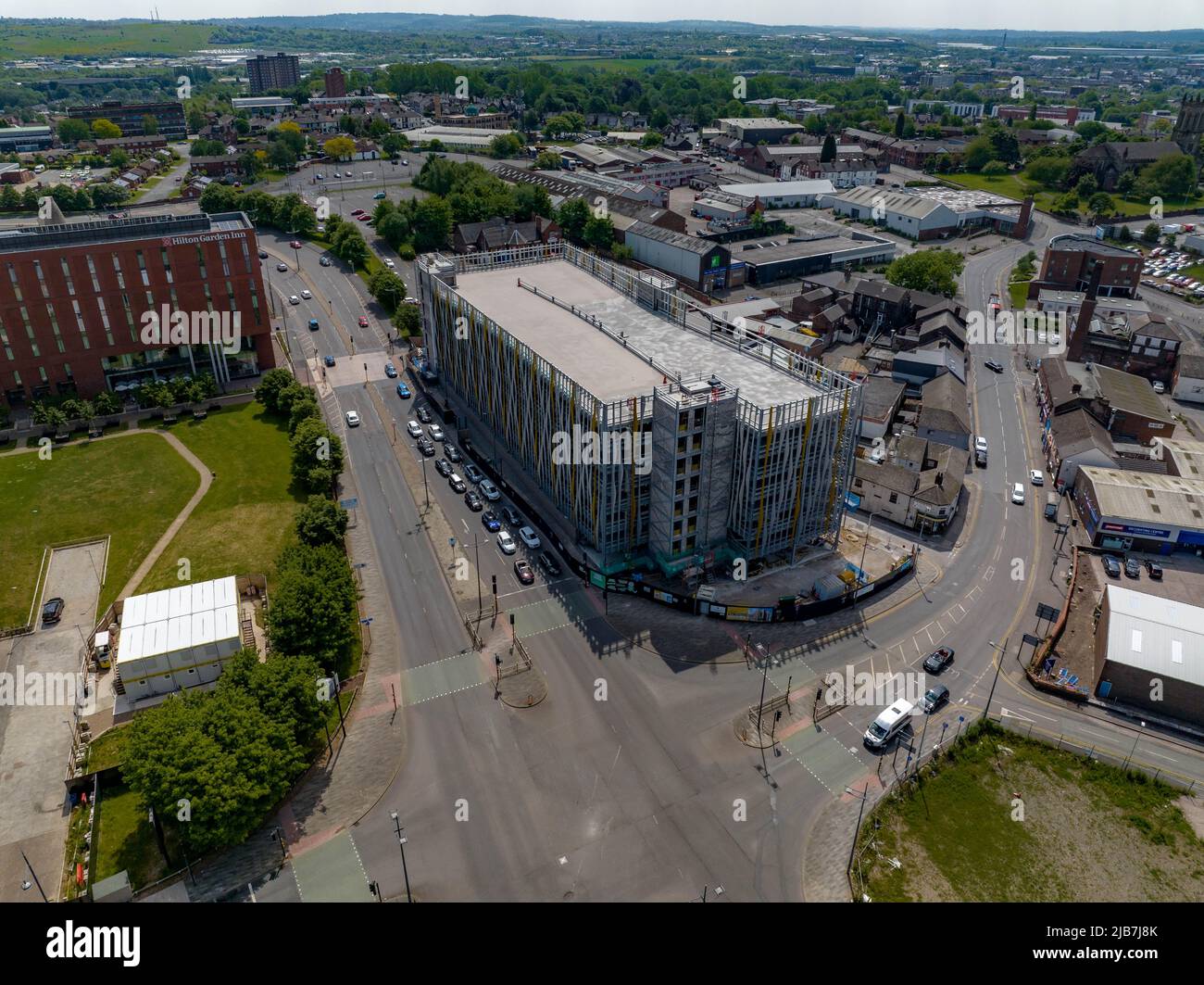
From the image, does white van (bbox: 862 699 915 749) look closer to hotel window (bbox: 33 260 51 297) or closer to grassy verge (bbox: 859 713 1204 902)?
grassy verge (bbox: 859 713 1204 902)

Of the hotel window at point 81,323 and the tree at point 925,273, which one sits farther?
the tree at point 925,273

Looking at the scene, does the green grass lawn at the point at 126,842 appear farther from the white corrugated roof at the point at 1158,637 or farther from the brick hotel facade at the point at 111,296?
the brick hotel facade at the point at 111,296

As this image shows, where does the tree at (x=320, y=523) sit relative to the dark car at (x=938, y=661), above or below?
above

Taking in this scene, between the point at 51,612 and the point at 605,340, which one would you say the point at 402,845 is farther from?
the point at 605,340

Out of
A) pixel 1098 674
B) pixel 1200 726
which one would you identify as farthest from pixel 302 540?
pixel 1200 726

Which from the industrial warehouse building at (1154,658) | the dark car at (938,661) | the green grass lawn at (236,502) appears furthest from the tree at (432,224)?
the industrial warehouse building at (1154,658)

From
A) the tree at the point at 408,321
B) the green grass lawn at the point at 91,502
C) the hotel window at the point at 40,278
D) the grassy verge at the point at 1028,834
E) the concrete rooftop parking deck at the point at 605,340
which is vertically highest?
the hotel window at the point at 40,278
